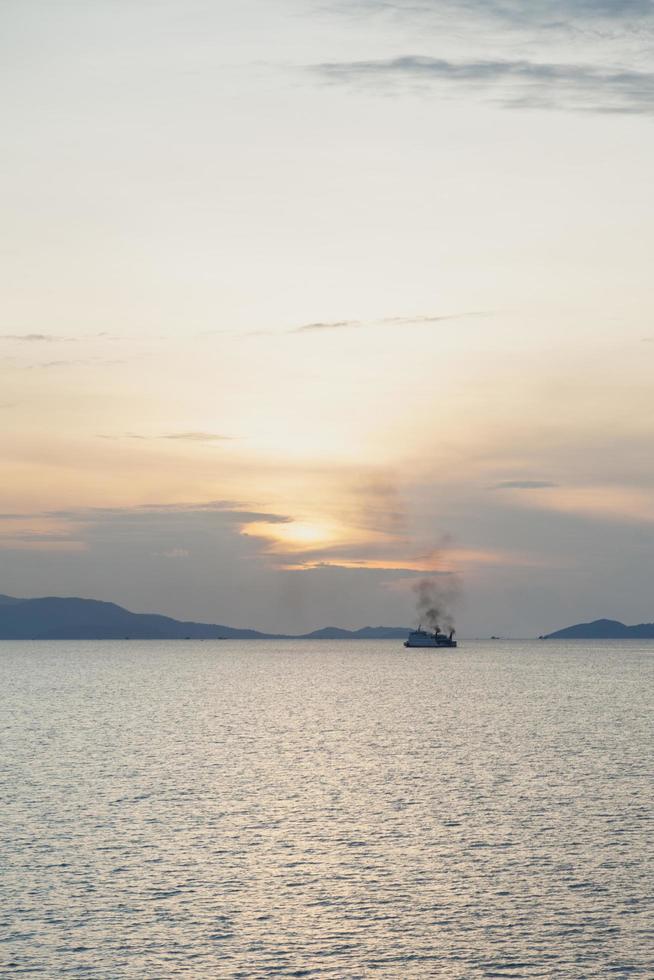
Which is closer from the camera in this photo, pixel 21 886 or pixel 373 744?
pixel 21 886

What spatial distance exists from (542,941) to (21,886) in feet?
94.4

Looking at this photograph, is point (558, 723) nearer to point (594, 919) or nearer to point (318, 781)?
point (318, 781)

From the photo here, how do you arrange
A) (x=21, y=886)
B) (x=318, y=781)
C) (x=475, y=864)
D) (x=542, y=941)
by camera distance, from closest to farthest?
(x=542, y=941) < (x=21, y=886) < (x=475, y=864) < (x=318, y=781)

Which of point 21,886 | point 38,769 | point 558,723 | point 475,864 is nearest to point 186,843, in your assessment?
point 21,886

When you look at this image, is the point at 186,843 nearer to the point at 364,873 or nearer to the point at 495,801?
the point at 364,873

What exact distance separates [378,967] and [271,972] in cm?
470

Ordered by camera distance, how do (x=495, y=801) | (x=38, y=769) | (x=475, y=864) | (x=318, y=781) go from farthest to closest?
(x=38, y=769), (x=318, y=781), (x=495, y=801), (x=475, y=864)

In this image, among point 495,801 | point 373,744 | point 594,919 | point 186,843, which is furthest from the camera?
point 373,744

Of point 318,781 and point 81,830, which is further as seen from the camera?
point 318,781

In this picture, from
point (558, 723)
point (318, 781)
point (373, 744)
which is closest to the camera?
point (318, 781)

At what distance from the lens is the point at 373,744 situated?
140875mm

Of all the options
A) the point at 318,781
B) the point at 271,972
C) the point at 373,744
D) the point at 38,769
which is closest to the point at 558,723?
the point at 373,744

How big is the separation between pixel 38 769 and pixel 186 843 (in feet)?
142

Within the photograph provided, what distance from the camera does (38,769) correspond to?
115 m
